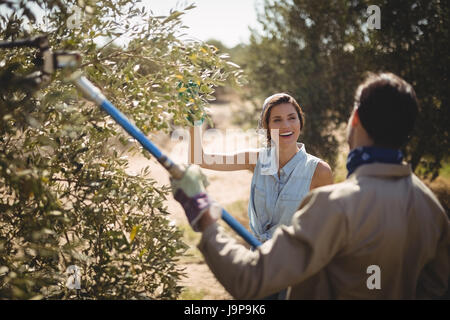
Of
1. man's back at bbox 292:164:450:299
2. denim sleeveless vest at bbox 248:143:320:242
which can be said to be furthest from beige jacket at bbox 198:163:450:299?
denim sleeveless vest at bbox 248:143:320:242

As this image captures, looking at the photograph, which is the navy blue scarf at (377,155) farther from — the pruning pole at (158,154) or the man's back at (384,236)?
the pruning pole at (158,154)

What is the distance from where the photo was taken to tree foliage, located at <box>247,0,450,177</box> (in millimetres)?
6504

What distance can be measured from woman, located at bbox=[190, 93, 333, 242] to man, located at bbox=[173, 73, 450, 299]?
136cm

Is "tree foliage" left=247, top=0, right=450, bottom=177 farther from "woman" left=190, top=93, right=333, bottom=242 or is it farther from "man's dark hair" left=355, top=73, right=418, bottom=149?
"man's dark hair" left=355, top=73, right=418, bottom=149

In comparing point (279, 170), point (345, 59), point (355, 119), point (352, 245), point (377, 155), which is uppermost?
point (345, 59)

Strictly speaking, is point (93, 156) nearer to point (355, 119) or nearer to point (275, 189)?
point (275, 189)

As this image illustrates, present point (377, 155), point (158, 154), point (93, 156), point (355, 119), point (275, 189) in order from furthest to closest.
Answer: point (275, 189) < point (93, 156) < point (158, 154) < point (355, 119) < point (377, 155)

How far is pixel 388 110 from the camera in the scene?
5.38 feet

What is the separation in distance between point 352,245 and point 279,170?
5.97 ft

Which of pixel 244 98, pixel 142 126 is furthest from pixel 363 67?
pixel 142 126

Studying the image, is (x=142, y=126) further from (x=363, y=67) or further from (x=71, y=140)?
(x=363, y=67)

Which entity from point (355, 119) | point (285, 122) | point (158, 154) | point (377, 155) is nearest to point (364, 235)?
point (377, 155)

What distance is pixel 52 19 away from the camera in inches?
104
